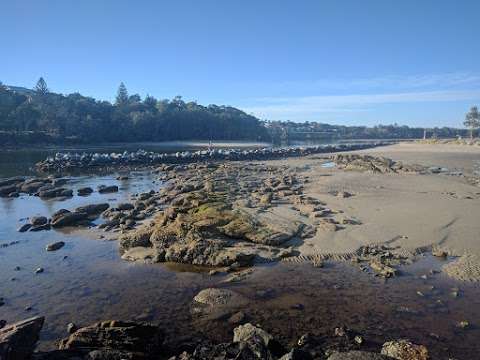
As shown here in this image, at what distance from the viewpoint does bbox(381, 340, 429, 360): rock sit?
6103mm

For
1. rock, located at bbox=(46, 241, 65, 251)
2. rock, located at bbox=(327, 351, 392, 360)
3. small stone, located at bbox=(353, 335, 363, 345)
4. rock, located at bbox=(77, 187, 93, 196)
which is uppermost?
rock, located at bbox=(327, 351, 392, 360)

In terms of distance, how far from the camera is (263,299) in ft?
29.6

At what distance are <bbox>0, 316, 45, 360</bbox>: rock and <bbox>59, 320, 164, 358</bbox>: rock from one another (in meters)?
0.52

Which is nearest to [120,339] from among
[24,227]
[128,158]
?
[24,227]

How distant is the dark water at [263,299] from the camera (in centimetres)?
762

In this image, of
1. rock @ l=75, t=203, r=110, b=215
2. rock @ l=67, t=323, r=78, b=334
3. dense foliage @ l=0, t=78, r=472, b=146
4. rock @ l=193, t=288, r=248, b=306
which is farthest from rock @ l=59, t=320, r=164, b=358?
dense foliage @ l=0, t=78, r=472, b=146

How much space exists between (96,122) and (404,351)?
9919 centimetres

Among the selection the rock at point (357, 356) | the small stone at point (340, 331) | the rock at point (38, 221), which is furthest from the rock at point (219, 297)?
the rock at point (38, 221)

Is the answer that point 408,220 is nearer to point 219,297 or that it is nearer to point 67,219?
point 219,297

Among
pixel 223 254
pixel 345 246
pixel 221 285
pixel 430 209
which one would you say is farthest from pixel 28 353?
pixel 430 209

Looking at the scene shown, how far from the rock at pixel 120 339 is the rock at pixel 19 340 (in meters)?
0.52

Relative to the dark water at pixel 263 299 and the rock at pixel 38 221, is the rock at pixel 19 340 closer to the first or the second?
the dark water at pixel 263 299

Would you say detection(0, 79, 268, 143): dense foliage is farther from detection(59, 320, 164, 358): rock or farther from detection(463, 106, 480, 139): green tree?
detection(59, 320, 164, 358): rock

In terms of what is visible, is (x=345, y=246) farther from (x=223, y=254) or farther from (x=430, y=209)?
(x=430, y=209)
